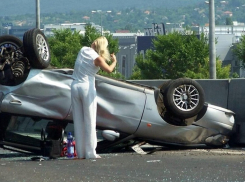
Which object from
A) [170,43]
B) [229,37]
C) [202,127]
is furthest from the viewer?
[229,37]

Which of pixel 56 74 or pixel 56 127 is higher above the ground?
pixel 56 74

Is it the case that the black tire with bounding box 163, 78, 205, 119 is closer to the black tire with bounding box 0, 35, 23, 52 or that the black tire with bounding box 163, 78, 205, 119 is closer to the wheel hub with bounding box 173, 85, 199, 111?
the wheel hub with bounding box 173, 85, 199, 111

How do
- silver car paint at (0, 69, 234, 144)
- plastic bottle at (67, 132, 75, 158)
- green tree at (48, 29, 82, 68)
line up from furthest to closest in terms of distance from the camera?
green tree at (48, 29, 82, 68), silver car paint at (0, 69, 234, 144), plastic bottle at (67, 132, 75, 158)

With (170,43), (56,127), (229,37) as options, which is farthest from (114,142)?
(229,37)

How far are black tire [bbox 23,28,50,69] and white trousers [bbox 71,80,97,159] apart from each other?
4.30 ft

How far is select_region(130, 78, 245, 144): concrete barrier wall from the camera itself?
12.1 meters

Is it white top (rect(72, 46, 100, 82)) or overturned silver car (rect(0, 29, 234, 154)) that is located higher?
white top (rect(72, 46, 100, 82))

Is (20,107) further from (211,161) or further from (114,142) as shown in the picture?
(211,161)

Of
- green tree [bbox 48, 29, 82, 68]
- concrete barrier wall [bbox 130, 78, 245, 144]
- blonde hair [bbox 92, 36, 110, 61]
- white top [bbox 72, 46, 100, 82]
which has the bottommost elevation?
green tree [bbox 48, 29, 82, 68]

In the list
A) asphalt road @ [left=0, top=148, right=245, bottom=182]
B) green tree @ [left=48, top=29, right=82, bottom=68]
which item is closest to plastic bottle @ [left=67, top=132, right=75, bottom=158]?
asphalt road @ [left=0, top=148, right=245, bottom=182]

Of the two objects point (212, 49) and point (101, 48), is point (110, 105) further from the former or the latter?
point (212, 49)

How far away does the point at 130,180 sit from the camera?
6.88 meters

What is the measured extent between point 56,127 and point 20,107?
592mm

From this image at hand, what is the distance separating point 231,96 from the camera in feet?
40.8
